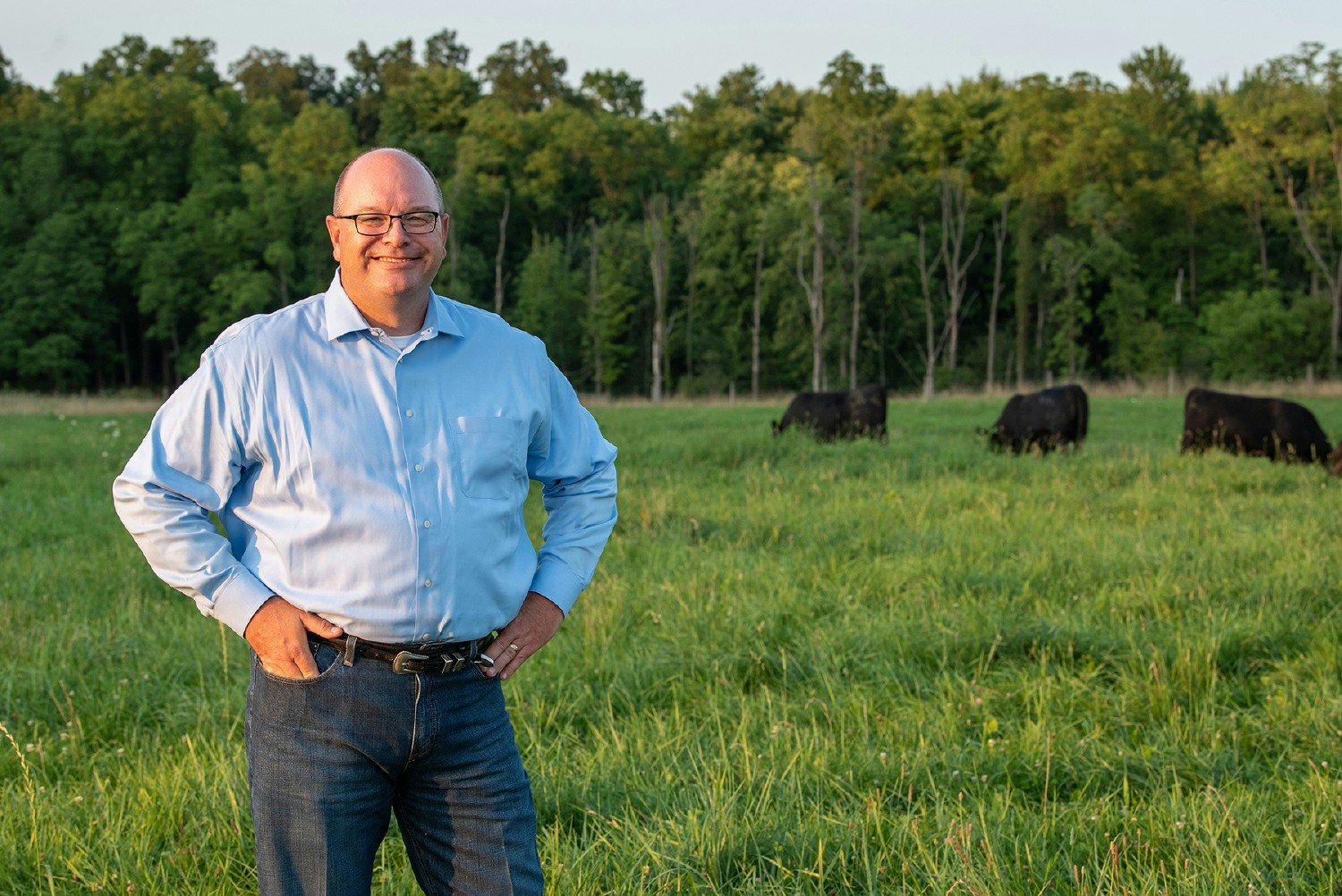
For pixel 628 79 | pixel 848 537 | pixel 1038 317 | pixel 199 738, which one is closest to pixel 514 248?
pixel 628 79

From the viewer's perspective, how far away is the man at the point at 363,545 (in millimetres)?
2432

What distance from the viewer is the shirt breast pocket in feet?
8.39

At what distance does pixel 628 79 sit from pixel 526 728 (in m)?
74.8

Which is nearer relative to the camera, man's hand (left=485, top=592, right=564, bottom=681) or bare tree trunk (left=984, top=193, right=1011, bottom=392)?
man's hand (left=485, top=592, right=564, bottom=681)

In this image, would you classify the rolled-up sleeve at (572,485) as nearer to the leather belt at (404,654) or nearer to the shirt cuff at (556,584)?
the shirt cuff at (556,584)

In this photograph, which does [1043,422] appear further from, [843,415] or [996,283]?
[996,283]

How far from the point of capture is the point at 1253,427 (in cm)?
1521

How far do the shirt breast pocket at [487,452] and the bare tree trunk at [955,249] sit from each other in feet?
162

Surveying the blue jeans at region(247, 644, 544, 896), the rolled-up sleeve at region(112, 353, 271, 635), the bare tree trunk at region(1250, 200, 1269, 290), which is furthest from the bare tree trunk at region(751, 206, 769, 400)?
the rolled-up sleeve at region(112, 353, 271, 635)

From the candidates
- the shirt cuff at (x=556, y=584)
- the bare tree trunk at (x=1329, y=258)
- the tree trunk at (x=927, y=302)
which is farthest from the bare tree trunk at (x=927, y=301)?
the shirt cuff at (x=556, y=584)

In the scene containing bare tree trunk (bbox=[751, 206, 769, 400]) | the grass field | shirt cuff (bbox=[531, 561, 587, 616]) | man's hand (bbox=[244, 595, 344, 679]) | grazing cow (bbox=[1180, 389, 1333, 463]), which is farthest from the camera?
bare tree trunk (bbox=[751, 206, 769, 400])

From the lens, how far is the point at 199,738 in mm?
4633

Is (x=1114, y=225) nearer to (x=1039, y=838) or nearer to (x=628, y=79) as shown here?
(x=628, y=79)

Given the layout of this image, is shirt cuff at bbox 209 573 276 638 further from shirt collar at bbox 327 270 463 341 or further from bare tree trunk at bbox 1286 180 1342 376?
bare tree trunk at bbox 1286 180 1342 376
